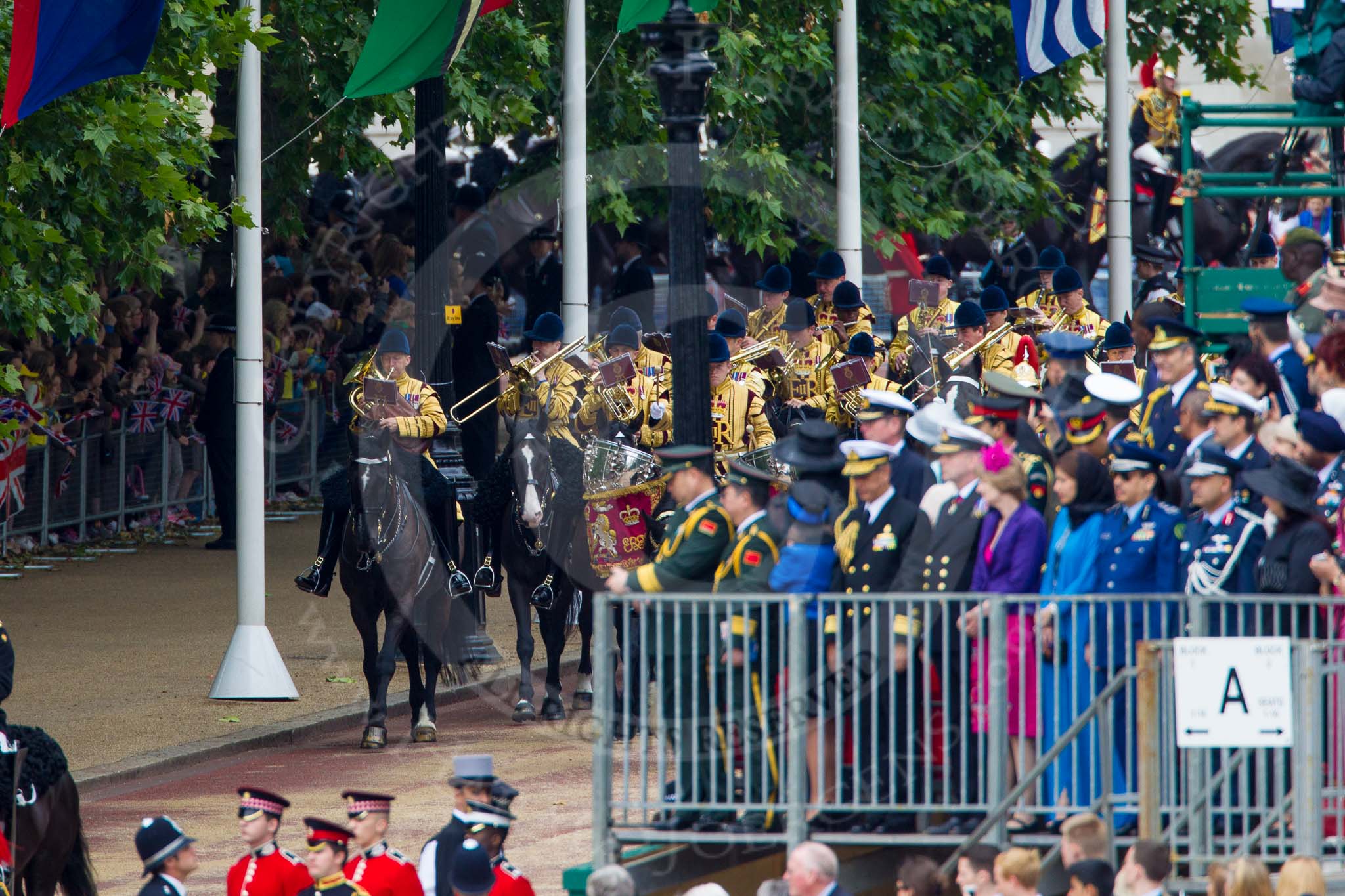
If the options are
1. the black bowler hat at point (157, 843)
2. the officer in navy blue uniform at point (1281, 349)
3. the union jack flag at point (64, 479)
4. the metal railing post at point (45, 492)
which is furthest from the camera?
the union jack flag at point (64, 479)

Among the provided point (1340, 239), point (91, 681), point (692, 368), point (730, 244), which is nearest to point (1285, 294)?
point (1340, 239)

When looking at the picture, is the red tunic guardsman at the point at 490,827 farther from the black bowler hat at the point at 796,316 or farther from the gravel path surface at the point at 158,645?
the black bowler hat at the point at 796,316

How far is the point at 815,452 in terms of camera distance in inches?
468

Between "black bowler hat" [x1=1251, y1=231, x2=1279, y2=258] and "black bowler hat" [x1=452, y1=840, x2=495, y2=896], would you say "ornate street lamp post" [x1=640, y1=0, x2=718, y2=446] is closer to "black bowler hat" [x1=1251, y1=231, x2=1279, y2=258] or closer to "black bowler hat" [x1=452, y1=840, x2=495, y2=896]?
"black bowler hat" [x1=452, y1=840, x2=495, y2=896]

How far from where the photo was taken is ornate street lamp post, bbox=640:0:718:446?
1147 centimetres

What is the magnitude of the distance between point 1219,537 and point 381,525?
7310mm

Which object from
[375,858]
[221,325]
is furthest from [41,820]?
[221,325]

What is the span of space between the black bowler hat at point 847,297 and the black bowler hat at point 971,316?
1.43 meters

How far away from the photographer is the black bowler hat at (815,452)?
11.8 metres

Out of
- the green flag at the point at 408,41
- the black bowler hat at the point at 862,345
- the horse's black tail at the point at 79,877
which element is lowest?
the horse's black tail at the point at 79,877

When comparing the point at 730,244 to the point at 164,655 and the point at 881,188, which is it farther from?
the point at 164,655

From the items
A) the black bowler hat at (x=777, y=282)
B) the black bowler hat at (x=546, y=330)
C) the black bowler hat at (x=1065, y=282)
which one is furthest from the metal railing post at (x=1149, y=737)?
the black bowler hat at (x=777, y=282)

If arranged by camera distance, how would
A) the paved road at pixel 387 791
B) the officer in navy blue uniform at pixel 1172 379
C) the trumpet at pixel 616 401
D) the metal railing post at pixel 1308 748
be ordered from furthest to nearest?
the trumpet at pixel 616 401
the paved road at pixel 387 791
the officer in navy blue uniform at pixel 1172 379
the metal railing post at pixel 1308 748

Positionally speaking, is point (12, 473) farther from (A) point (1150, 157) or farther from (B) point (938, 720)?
(B) point (938, 720)
